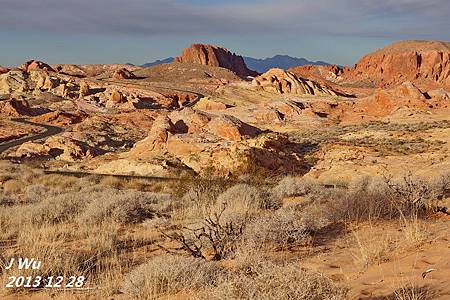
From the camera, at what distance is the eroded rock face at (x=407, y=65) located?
465ft

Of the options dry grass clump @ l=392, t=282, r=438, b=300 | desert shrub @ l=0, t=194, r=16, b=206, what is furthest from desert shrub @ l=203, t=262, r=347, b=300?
desert shrub @ l=0, t=194, r=16, b=206

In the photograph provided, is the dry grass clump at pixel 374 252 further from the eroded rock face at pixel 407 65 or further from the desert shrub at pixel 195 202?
the eroded rock face at pixel 407 65

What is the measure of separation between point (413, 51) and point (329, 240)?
160 meters

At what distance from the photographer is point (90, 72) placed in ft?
466

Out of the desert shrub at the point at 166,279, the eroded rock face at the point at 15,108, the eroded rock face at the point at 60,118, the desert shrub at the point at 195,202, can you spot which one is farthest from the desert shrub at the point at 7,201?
the eroded rock face at the point at 15,108

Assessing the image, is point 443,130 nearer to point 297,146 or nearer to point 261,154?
point 297,146

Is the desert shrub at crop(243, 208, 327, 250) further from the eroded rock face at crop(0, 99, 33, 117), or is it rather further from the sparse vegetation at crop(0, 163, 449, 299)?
the eroded rock face at crop(0, 99, 33, 117)

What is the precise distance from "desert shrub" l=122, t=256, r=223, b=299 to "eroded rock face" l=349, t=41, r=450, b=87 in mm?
136181

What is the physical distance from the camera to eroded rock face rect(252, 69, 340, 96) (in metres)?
74.7

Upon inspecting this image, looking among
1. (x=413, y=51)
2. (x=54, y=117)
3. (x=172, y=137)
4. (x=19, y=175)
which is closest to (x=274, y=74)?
(x=54, y=117)

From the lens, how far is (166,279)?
18.7 feet

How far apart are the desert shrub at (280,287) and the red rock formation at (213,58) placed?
16532cm

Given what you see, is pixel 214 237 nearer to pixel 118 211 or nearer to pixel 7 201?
pixel 118 211

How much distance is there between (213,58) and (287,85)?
103m
